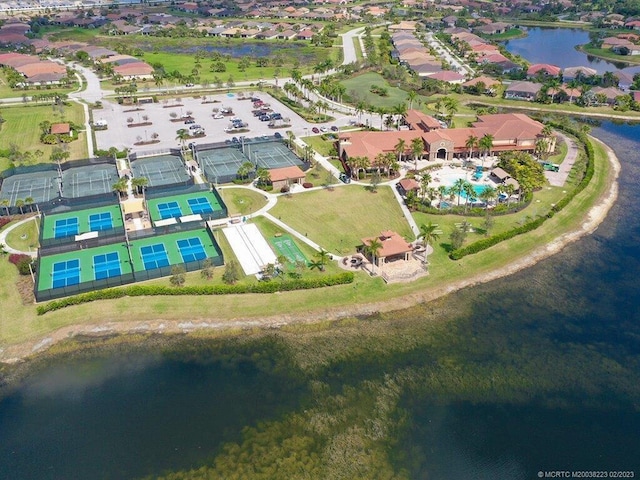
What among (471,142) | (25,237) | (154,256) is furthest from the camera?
(471,142)

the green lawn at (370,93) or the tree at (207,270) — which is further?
the green lawn at (370,93)

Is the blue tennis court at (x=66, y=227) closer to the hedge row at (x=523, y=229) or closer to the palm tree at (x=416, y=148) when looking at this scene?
the hedge row at (x=523, y=229)

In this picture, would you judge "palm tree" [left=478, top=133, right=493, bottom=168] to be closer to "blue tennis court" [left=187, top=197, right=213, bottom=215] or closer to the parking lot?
the parking lot

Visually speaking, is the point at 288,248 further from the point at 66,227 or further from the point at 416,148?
the point at 416,148

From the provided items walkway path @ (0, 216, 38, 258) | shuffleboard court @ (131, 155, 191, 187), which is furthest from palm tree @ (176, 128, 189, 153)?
walkway path @ (0, 216, 38, 258)

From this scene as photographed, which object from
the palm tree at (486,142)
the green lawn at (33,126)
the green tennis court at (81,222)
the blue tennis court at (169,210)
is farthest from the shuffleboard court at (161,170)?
the palm tree at (486,142)

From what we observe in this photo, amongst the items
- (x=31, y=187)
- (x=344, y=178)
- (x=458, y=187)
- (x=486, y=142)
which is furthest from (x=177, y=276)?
(x=486, y=142)
